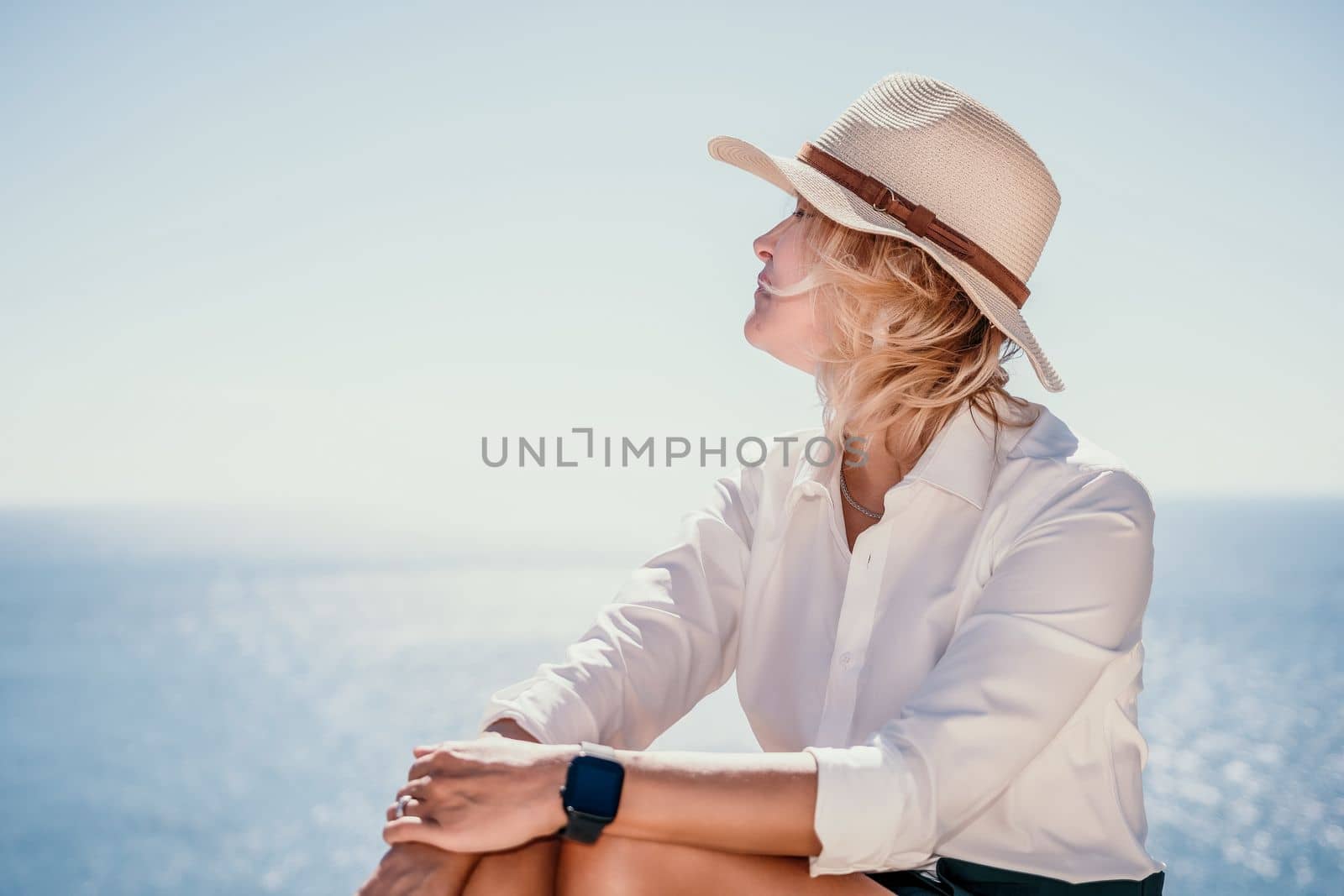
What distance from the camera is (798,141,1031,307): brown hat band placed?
67.2 inches

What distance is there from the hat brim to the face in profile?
9 centimetres

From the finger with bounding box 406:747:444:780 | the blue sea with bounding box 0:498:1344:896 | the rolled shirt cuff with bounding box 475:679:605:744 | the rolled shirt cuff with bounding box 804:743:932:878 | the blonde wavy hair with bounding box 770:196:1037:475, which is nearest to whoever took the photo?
the rolled shirt cuff with bounding box 804:743:932:878

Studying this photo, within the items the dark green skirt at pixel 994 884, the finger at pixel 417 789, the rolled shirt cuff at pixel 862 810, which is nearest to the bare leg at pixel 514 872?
the finger at pixel 417 789

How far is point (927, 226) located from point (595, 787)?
1.04m

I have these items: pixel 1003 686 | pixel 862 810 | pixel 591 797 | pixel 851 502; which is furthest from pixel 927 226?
pixel 591 797

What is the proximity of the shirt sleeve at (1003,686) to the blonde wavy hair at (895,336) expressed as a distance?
12.1 inches

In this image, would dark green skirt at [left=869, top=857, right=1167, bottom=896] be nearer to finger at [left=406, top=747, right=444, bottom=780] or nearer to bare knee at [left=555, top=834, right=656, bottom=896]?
bare knee at [left=555, top=834, right=656, bottom=896]

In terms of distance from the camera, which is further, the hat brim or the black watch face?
the hat brim

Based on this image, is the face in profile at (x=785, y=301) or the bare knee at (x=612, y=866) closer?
the bare knee at (x=612, y=866)

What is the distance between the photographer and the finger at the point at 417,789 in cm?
132

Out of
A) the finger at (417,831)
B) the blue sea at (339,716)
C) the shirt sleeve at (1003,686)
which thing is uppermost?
the shirt sleeve at (1003,686)

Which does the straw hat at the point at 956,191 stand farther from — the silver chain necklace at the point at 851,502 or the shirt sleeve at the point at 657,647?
the shirt sleeve at the point at 657,647

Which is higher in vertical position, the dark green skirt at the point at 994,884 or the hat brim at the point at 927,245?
the hat brim at the point at 927,245

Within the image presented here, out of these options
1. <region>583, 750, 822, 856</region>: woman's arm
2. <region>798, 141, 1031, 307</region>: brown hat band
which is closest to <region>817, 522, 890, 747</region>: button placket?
<region>583, 750, 822, 856</region>: woman's arm
